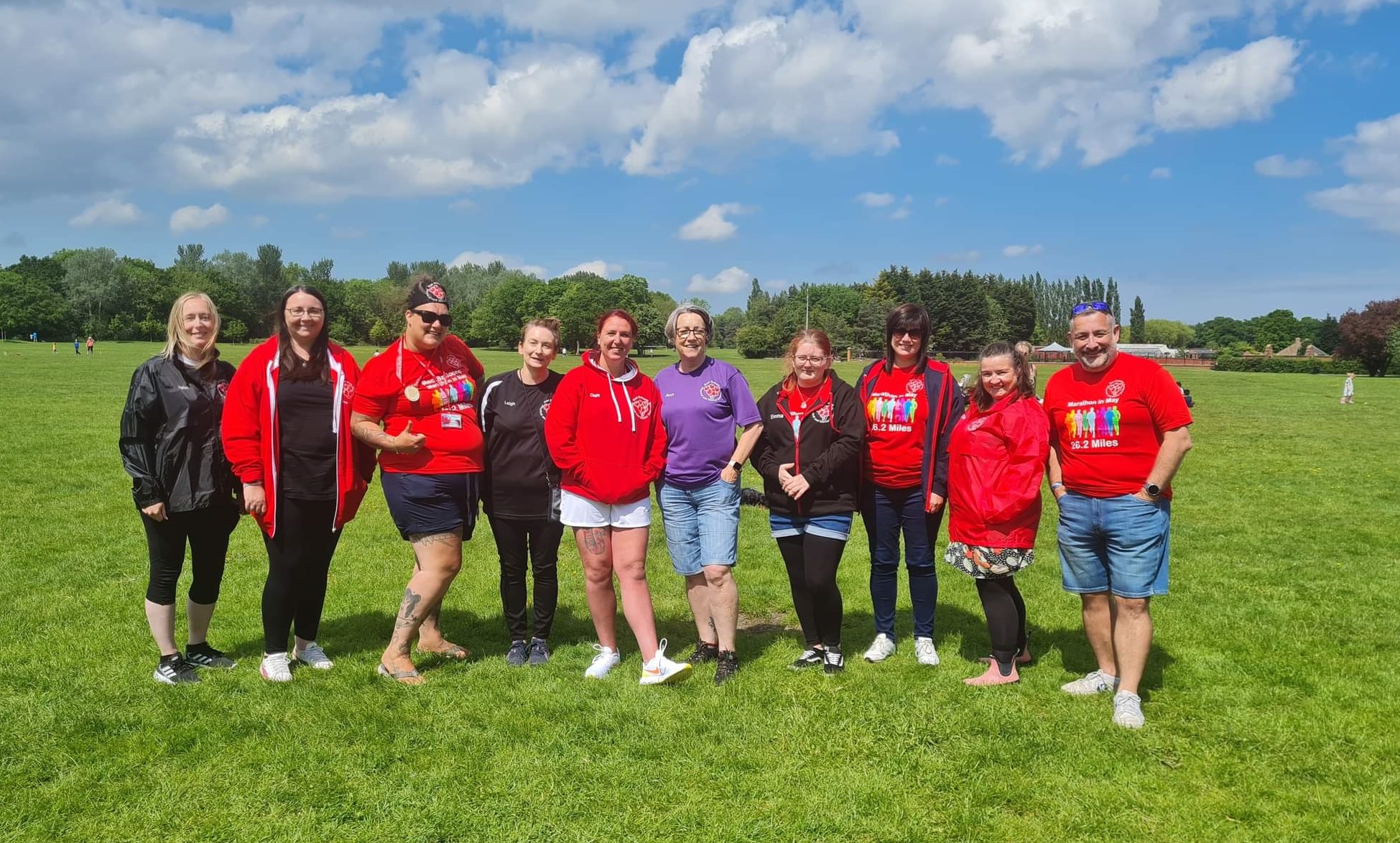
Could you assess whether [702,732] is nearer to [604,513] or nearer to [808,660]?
[808,660]

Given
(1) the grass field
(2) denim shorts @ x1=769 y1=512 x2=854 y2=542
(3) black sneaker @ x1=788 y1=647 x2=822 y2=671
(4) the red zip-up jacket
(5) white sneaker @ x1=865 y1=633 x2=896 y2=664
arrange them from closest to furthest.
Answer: (1) the grass field → (4) the red zip-up jacket → (2) denim shorts @ x1=769 y1=512 x2=854 y2=542 → (3) black sneaker @ x1=788 y1=647 x2=822 y2=671 → (5) white sneaker @ x1=865 y1=633 x2=896 y2=664

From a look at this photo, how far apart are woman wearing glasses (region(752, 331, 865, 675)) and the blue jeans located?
0.26 metres

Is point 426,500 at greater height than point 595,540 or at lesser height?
greater

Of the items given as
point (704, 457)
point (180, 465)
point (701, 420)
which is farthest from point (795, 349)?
point (180, 465)

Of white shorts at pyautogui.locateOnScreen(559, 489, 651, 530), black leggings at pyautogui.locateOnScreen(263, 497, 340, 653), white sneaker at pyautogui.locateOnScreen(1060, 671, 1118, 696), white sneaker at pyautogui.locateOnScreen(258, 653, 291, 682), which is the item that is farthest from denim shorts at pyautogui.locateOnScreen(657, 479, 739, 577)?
white sneaker at pyautogui.locateOnScreen(258, 653, 291, 682)

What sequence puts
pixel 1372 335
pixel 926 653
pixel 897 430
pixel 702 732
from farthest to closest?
pixel 1372 335 → pixel 926 653 → pixel 897 430 → pixel 702 732

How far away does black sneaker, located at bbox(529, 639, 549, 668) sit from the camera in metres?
5.46

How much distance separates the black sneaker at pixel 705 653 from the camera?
545 cm

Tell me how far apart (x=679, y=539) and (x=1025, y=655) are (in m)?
2.48

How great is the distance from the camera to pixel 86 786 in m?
3.79

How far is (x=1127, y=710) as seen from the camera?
179 inches

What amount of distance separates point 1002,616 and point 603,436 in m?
2.67

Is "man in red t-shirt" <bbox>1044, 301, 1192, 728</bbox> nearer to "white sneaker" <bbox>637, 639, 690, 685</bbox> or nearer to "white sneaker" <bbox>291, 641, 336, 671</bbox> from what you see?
"white sneaker" <bbox>637, 639, 690, 685</bbox>

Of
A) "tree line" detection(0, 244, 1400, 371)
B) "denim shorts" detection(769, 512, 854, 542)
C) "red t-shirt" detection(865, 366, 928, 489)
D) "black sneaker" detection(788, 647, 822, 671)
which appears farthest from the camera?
"tree line" detection(0, 244, 1400, 371)
